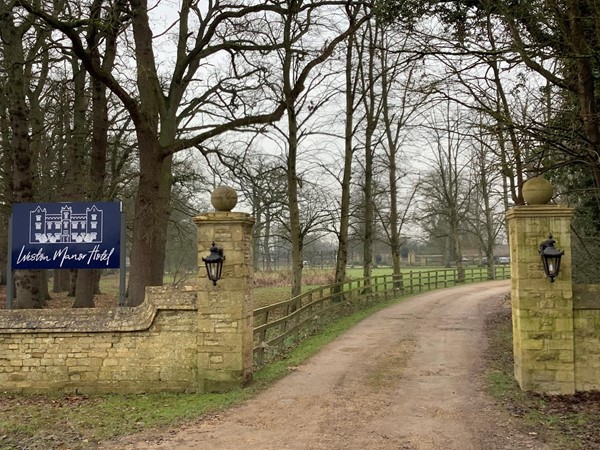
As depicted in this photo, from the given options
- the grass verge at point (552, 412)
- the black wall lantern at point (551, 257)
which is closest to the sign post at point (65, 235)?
the grass verge at point (552, 412)

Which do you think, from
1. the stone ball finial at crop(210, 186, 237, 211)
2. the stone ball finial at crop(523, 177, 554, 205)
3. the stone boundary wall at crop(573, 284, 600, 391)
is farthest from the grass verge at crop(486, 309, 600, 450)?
the stone ball finial at crop(210, 186, 237, 211)

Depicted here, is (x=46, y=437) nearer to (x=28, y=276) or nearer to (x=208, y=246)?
(x=208, y=246)

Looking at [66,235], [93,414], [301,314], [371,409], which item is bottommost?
[93,414]

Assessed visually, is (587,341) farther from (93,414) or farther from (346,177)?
(346,177)

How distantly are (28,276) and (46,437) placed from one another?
8197mm

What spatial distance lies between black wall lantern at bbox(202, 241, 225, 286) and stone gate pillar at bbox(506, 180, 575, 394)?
14.4ft

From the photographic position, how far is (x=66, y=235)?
30.0 ft

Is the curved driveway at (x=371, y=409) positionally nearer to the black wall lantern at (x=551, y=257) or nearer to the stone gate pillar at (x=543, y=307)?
the stone gate pillar at (x=543, y=307)

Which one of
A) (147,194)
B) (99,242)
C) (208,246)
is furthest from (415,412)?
(147,194)

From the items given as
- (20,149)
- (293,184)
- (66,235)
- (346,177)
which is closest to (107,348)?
(66,235)

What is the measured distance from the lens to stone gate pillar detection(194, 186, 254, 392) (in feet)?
26.3

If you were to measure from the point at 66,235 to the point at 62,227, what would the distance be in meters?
0.16

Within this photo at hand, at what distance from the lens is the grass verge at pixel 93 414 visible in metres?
6.33

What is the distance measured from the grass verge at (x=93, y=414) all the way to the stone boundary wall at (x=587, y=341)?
4618 millimetres
